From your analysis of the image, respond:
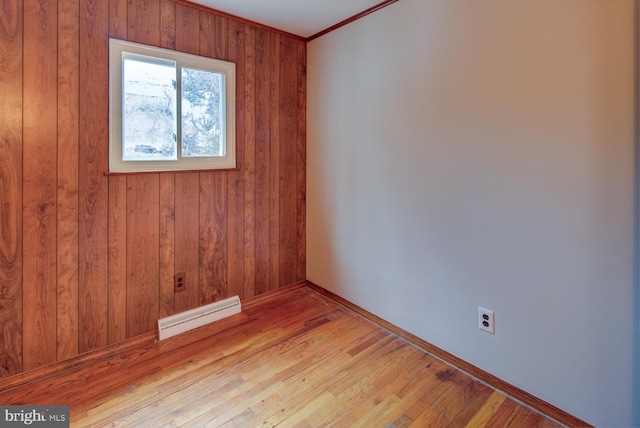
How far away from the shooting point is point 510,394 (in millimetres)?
1751

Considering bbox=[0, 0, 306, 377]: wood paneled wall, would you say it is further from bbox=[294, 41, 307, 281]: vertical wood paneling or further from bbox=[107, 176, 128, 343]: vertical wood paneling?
bbox=[294, 41, 307, 281]: vertical wood paneling

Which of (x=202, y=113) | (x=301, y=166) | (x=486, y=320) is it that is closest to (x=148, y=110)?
(x=202, y=113)

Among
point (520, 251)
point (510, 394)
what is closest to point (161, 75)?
point (520, 251)

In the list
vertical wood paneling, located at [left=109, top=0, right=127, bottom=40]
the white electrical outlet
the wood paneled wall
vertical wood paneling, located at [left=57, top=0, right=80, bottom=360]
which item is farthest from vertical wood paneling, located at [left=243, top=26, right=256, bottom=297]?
the white electrical outlet

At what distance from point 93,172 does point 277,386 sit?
1640mm

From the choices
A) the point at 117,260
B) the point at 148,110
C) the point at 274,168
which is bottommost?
the point at 117,260

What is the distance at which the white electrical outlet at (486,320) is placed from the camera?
1.82 meters

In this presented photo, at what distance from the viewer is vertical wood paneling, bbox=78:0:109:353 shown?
1.94m

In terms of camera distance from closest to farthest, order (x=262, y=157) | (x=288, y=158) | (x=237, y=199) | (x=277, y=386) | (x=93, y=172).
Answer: (x=277, y=386) < (x=93, y=172) < (x=237, y=199) < (x=262, y=157) < (x=288, y=158)

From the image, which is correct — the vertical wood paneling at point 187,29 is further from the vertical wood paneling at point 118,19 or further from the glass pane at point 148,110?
the vertical wood paneling at point 118,19

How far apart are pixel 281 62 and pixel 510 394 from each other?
2781 millimetres

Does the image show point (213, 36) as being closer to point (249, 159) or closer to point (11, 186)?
point (249, 159)

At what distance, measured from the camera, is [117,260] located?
2.13m

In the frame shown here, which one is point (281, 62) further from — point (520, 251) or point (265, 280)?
point (520, 251)
